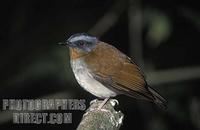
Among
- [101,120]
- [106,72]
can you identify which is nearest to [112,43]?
[106,72]

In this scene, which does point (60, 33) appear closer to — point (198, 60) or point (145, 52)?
point (145, 52)

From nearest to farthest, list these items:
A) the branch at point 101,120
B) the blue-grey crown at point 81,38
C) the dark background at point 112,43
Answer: the branch at point 101,120
the blue-grey crown at point 81,38
the dark background at point 112,43

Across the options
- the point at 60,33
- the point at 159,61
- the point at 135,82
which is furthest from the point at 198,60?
the point at 135,82

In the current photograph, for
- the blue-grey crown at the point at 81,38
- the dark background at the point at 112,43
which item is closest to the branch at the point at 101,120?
the blue-grey crown at the point at 81,38

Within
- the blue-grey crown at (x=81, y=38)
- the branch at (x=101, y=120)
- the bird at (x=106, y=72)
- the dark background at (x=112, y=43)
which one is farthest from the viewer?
the dark background at (x=112, y=43)

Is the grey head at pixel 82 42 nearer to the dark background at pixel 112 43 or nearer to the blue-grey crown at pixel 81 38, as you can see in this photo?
the blue-grey crown at pixel 81 38

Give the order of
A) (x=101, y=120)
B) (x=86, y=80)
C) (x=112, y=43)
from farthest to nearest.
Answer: (x=112, y=43)
(x=86, y=80)
(x=101, y=120)

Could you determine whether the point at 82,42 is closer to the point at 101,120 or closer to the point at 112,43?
the point at 101,120

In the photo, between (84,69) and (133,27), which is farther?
(133,27)
